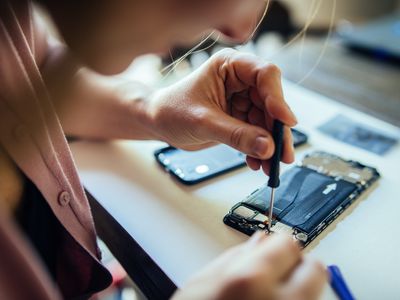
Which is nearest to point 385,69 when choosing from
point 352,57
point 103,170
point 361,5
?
point 352,57

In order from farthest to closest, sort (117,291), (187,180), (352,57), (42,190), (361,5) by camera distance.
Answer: (361,5), (352,57), (117,291), (187,180), (42,190)

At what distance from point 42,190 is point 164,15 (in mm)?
267

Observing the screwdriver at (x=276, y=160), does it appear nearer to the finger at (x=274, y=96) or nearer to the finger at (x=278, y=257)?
the finger at (x=274, y=96)

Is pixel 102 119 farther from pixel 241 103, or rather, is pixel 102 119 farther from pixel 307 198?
pixel 307 198

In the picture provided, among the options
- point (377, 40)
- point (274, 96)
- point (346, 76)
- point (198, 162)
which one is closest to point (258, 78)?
point (274, 96)

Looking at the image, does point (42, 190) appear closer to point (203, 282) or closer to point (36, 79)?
point (36, 79)

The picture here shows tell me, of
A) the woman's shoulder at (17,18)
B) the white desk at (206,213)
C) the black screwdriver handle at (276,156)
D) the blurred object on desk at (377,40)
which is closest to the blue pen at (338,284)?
the white desk at (206,213)

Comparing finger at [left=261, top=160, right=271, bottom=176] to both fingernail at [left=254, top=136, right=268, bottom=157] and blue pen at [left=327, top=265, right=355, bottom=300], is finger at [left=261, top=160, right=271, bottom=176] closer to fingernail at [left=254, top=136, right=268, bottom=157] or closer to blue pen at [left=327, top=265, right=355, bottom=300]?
fingernail at [left=254, top=136, right=268, bottom=157]

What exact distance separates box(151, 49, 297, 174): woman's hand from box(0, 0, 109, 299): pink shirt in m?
0.17

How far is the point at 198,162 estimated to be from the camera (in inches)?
26.2

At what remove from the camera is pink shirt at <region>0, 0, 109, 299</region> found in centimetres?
49

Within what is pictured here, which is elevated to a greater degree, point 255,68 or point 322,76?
point 255,68

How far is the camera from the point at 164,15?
1.23 ft

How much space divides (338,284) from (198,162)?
0.94 ft
